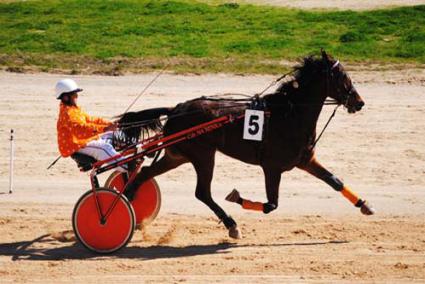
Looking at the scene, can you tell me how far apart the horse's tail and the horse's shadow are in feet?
3.62

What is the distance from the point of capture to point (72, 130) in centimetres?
945

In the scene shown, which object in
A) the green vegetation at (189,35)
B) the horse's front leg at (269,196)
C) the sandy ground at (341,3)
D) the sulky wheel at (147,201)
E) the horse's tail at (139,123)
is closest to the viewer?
the horse's front leg at (269,196)

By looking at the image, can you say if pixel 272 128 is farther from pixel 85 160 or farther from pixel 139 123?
pixel 85 160

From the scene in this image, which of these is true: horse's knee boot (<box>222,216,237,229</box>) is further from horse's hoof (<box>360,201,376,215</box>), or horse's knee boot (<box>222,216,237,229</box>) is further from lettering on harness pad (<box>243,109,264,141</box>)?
horse's hoof (<box>360,201,376,215</box>)

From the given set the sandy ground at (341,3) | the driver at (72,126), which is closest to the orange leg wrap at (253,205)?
the driver at (72,126)

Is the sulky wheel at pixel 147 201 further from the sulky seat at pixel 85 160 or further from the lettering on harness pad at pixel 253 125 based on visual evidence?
the lettering on harness pad at pixel 253 125

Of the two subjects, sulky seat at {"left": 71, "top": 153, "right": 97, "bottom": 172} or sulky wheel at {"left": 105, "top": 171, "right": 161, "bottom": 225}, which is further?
sulky wheel at {"left": 105, "top": 171, "right": 161, "bottom": 225}

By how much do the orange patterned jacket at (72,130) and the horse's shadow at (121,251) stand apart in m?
0.94

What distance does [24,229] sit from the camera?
410 inches

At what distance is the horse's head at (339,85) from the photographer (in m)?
9.84

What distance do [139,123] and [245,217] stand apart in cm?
179

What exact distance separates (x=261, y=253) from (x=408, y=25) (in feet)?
48.5

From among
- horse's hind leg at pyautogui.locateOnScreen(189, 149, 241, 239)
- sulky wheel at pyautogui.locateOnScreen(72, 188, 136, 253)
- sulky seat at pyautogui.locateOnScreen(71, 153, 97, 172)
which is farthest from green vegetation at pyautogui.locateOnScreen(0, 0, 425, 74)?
sulky wheel at pyautogui.locateOnScreen(72, 188, 136, 253)

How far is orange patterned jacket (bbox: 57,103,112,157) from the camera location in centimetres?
944
